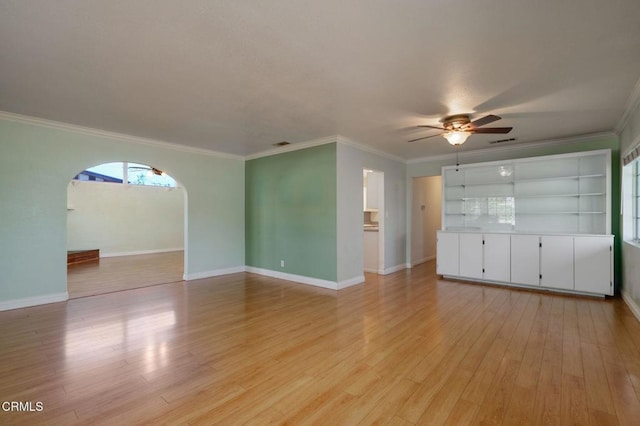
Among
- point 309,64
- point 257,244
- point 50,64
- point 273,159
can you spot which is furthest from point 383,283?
point 50,64

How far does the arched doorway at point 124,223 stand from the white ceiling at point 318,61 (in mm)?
4382

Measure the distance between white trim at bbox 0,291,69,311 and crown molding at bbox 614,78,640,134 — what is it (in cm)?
774

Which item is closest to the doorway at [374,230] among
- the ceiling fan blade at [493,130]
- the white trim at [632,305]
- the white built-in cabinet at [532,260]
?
the white built-in cabinet at [532,260]

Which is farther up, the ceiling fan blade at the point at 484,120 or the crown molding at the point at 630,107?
the crown molding at the point at 630,107

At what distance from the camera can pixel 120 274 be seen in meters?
6.56

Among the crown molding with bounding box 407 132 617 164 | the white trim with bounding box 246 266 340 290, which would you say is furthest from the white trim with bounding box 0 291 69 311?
the crown molding with bounding box 407 132 617 164

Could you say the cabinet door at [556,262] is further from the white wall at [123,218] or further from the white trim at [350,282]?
the white wall at [123,218]

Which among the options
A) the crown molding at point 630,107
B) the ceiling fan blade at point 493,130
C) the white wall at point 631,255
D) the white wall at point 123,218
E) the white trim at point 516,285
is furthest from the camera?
the white wall at point 123,218

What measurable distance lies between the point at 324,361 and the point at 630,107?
4737mm

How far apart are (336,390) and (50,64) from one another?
373 cm

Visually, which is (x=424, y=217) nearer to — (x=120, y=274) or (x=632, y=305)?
(x=632, y=305)

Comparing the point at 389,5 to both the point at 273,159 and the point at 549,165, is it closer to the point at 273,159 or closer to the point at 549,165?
the point at 273,159

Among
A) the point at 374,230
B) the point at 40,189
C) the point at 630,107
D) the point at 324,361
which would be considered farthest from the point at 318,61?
the point at 374,230

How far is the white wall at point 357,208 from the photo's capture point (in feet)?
17.3
